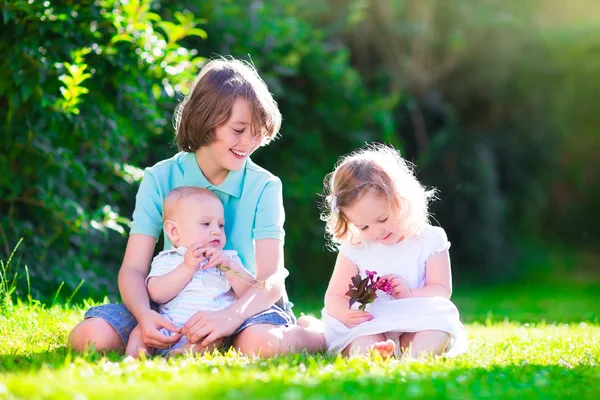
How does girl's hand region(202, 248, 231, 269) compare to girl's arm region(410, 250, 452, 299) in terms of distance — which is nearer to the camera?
girl's hand region(202, 248, 231, 269)

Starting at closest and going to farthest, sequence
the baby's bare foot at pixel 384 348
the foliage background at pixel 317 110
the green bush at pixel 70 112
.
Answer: the baby's bare foot at pixel 384 348, the green bush at pixel 70 112, the foliage background at pixel 317 110

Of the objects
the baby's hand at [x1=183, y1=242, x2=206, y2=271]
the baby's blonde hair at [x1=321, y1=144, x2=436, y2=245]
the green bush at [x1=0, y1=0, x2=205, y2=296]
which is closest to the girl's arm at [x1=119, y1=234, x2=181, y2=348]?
the baby's hand at [x1=183, y1=242, x2=206, y2=271]

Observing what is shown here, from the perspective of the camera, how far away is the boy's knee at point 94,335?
3.64 metres

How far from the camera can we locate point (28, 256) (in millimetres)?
5688

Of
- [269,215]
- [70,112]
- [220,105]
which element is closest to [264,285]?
[269,215]

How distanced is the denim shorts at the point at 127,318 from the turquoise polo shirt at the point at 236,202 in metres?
0.33

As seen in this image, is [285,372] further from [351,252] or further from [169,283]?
[351,252]

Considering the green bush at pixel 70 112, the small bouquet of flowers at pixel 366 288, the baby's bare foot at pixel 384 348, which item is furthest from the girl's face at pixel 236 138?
the green bush at pixel 70 112

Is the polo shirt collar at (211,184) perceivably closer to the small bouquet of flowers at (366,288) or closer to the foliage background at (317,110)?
the small bouquet of flowers at (366,288)

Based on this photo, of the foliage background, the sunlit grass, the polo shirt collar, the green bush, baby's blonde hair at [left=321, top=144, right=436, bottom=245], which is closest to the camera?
the sunlit grass

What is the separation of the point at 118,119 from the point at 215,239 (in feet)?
7.60

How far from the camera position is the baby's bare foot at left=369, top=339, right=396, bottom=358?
3494 millimetres

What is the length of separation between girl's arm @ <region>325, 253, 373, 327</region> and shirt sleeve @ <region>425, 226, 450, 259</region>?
14.6 inches

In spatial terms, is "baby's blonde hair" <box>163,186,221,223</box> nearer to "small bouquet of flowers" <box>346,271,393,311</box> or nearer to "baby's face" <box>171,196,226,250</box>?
"baby's face" <box>171,196,226,250</box>
